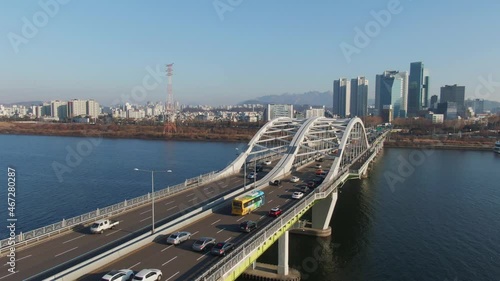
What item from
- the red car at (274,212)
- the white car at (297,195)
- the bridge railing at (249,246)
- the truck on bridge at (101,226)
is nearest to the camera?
the bridge railing at (249,246)

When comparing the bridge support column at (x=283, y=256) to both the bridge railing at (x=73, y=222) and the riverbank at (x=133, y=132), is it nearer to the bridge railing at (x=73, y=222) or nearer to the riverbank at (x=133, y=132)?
the bridge railing at (x=73, y=222)

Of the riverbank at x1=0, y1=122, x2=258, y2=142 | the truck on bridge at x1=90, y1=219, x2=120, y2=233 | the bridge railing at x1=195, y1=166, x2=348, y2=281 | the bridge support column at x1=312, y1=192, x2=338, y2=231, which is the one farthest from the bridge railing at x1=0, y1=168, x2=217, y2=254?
the riverbank at x1=0, y1=122, x2=258, y2=142

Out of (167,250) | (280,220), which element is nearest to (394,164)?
(280,220)

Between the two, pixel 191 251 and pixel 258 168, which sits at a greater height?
pixel 258 168

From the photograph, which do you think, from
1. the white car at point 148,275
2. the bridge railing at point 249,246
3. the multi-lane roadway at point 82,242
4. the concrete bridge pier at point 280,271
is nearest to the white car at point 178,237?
the multi-lane roadway at point 82,242

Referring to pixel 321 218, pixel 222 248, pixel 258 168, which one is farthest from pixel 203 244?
pixel 258 168

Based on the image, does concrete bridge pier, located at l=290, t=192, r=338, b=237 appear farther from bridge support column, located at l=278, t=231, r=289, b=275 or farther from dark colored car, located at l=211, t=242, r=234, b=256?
dark colored car, located at l=211, t=242, r=234, b=256

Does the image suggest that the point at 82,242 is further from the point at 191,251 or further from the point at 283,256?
the point at 283,256
